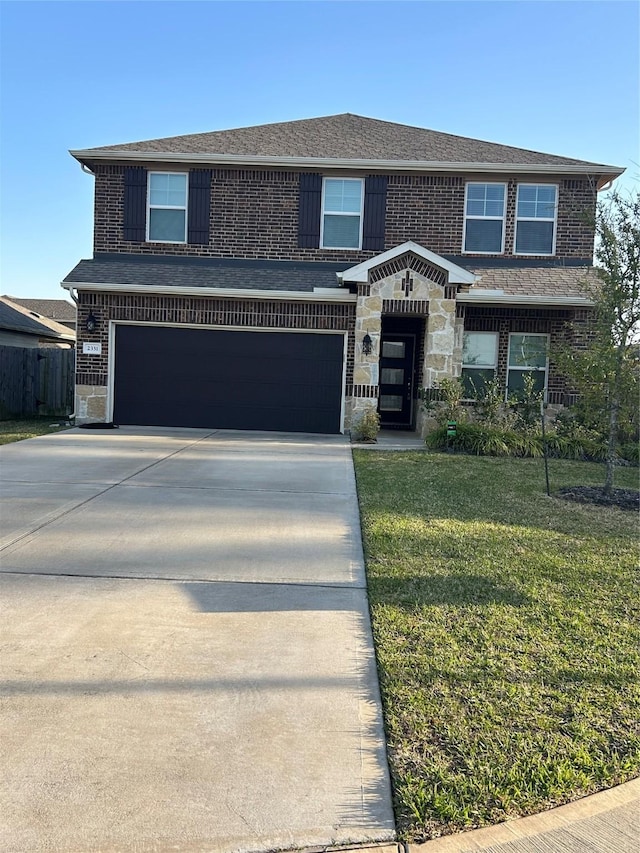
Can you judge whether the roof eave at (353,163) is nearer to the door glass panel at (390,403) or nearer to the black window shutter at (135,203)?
the black window shutter at (135,203)

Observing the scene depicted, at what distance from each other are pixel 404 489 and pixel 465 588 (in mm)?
3693

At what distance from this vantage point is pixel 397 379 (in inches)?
657

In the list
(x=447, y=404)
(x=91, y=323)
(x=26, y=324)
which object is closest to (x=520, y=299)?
(x=447, y=404)

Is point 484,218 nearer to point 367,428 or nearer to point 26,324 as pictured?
point 367,428

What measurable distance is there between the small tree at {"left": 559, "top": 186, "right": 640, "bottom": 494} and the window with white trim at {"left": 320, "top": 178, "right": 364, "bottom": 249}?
7.59 meters

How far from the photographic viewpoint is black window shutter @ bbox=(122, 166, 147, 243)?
1542cm

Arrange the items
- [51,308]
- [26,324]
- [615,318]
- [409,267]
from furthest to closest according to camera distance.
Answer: [51,308] < [26,324] < [409,267] < [615,318]

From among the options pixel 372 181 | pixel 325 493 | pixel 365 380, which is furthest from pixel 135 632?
pixel 372 181

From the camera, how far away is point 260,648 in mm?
3842

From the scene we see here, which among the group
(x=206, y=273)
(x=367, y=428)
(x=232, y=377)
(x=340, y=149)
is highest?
(x=340, y=149)

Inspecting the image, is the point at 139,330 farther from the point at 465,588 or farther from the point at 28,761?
the point at 28,761

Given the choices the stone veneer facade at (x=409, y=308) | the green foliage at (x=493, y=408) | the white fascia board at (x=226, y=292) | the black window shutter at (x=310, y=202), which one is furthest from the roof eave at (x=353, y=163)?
the green foliage at (x=493, y=408)

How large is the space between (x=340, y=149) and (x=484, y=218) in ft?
11.7

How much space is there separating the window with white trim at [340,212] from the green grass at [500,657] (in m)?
9.33
